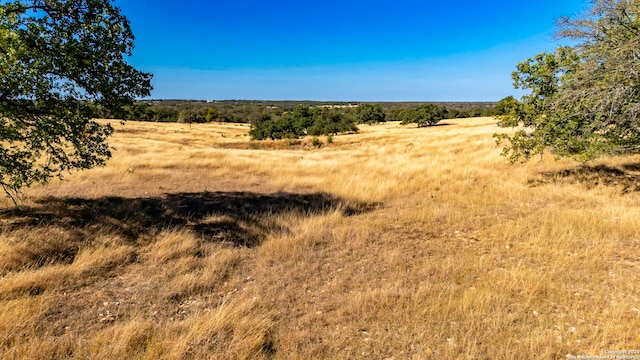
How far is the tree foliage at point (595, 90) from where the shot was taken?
740cm

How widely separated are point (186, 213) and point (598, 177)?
13460 mm

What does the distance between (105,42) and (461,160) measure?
16.1 meters

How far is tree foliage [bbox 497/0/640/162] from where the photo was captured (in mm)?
7398

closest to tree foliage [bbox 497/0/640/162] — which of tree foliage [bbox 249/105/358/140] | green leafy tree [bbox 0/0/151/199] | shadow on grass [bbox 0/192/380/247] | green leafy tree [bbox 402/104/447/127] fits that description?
shadow on grass [bbox 0/192/380/247]

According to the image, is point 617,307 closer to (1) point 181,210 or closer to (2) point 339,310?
(2) point 339,310

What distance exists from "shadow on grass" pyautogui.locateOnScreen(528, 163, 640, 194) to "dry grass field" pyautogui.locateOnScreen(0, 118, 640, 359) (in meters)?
0.18

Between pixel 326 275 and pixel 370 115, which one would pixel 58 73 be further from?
pixel 370 115

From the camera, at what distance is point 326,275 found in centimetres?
547

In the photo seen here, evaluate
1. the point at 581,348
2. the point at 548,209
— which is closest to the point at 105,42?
the point at 581,348

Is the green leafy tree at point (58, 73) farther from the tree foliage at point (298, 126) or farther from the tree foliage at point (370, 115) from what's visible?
the tree foliage at point (370, 115)

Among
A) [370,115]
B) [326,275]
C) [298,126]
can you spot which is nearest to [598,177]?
[326,275]

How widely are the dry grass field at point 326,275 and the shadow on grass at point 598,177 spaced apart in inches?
7.0

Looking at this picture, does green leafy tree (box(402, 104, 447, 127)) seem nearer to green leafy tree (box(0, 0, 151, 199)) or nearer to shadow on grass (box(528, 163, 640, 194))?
shadow on grass (box(528, 163, 640, 194))

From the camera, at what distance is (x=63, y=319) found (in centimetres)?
410
